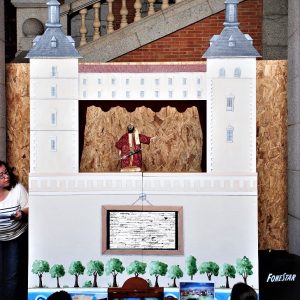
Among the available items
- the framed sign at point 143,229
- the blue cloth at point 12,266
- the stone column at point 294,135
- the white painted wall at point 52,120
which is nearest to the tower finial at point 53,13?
the white painted wall at point 52,120

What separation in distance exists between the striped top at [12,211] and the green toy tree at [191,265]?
2018mm

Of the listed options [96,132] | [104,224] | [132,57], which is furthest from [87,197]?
[132,57]

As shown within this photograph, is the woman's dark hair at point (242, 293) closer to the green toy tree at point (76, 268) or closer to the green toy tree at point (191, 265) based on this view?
the green toy tree at point (191, 265)

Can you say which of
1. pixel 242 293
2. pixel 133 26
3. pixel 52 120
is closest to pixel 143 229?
pixel 52 120

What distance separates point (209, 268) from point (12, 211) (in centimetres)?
241

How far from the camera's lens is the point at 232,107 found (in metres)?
9.97

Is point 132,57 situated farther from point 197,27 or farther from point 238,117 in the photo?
point 238,117

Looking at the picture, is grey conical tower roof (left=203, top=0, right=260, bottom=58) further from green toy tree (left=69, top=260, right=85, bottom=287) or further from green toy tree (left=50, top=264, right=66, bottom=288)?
green toy tree (left=50, top=264, right=66, bottom=288)

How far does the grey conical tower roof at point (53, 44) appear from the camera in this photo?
10.0 m

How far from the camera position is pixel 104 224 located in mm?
9914

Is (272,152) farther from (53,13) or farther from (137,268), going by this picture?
(53,13)

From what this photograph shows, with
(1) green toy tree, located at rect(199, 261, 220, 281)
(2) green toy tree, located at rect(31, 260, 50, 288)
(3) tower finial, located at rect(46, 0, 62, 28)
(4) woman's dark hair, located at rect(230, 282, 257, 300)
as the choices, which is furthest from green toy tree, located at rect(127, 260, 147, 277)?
(4) woman's dark hair, located at rect(230, 282, 257, 300)

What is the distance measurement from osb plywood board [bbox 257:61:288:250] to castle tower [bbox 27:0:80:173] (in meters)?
2.40

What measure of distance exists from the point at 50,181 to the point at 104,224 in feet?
2.66
